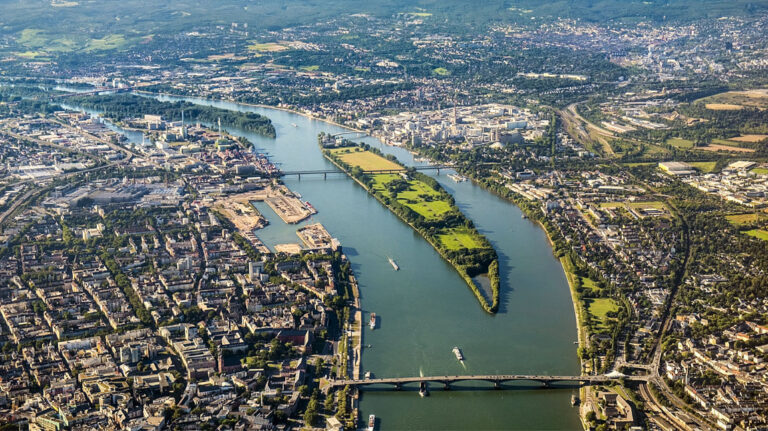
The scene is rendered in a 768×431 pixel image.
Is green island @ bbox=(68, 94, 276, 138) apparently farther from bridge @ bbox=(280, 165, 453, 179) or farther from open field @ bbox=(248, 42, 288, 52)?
open field @ bbox=(248, 42, 288, 52)

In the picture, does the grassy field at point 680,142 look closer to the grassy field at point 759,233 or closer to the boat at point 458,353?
the grassy field at point 759,233

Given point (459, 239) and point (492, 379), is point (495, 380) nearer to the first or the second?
point (492, 379)

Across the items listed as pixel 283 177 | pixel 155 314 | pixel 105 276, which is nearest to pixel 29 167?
pixel 283 177

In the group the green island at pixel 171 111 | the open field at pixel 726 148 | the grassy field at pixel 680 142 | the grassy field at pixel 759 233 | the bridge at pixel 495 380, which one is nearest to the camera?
the bridge at pixel 495 380

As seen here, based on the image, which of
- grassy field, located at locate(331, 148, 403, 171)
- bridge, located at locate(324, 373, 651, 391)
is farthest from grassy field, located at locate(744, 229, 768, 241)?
grassy field, located at locate(331, 148, 403, 171)

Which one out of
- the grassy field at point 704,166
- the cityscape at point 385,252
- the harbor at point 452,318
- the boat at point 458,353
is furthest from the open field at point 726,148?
the boat at point 458,353

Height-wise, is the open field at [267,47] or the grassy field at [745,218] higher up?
the grassy field at [745,218]

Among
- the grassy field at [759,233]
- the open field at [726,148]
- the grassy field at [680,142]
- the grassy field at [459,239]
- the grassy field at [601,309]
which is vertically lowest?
the grassy field at [680,142]

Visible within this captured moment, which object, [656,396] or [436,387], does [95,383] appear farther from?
[656,396]

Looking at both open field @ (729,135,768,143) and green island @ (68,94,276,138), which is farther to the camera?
green island @ (68,94,276,138)
